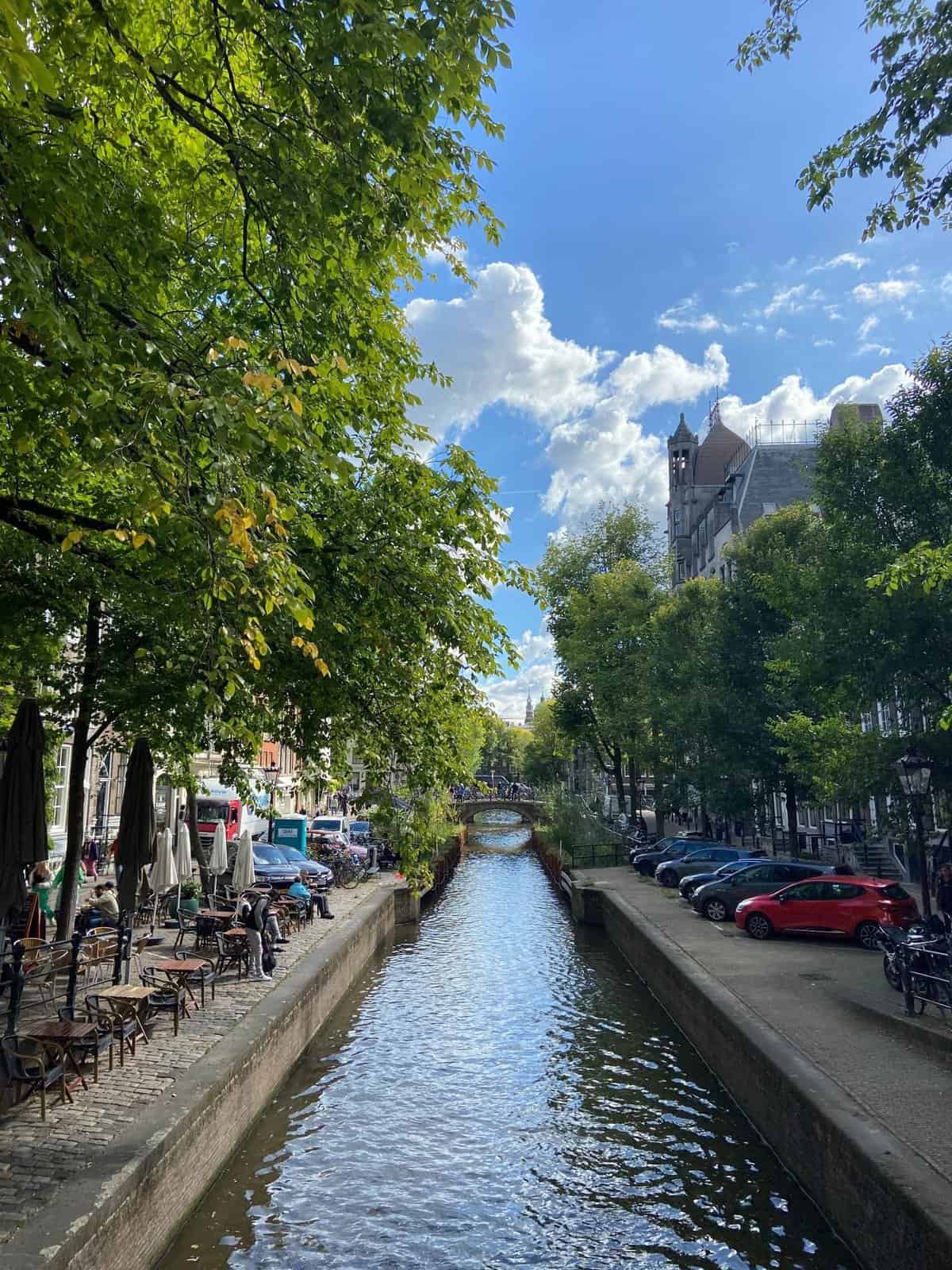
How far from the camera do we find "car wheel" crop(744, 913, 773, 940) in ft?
69.1

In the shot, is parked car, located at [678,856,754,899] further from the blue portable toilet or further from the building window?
the building window

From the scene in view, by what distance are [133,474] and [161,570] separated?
2.99 m

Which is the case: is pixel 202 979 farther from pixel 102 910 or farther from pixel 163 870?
pixel 163 870

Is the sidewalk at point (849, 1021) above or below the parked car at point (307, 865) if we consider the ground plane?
below

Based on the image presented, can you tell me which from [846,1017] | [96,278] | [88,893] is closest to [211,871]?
[88,893]

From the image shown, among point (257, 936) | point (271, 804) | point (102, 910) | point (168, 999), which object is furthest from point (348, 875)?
point (168, 999)

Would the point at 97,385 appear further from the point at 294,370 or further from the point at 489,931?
the point at 489,931

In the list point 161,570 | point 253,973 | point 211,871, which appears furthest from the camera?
point 211,871

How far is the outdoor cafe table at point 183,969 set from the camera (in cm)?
1350

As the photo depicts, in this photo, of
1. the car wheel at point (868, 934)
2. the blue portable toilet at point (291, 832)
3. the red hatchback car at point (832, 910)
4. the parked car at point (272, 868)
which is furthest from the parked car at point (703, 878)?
the blue portable toilet at point (291, 832)

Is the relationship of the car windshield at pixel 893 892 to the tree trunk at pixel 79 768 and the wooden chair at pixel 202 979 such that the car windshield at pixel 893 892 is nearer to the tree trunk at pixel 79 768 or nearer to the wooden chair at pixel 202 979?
the wooden chair at pixel 202 979

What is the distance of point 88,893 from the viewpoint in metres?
23.1

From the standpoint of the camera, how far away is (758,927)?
21.1 meters

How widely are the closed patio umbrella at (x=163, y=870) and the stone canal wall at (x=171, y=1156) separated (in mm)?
5576
